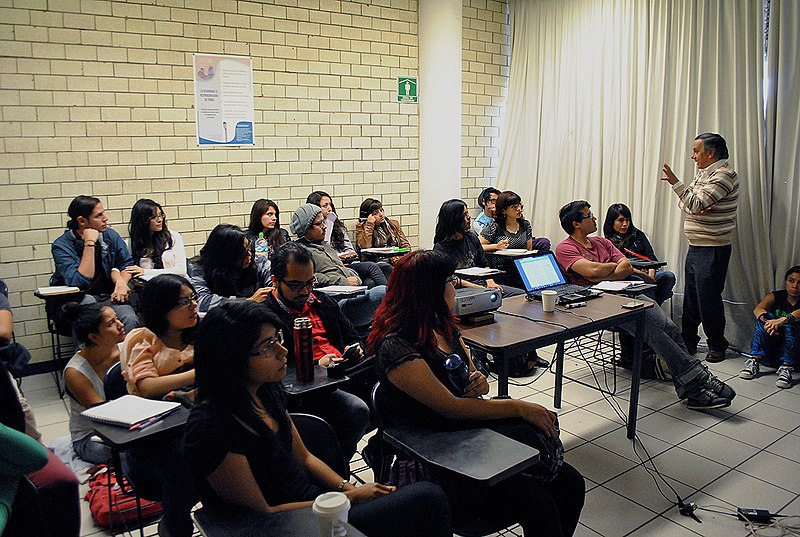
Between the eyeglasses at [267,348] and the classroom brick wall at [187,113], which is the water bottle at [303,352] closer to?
the eyeglasses at [267,348]

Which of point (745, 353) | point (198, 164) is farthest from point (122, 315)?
point (745, 353)

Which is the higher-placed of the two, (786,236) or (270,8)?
(270,8)

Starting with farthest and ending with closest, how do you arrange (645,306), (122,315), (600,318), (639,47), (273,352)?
(639,47), (122,315), (645,306), (600,318), (273,352)

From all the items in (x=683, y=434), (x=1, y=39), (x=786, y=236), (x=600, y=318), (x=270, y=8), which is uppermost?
(x=270, y=8)

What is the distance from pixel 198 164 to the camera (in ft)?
18.0

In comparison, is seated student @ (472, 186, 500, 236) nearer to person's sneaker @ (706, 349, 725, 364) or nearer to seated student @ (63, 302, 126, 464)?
person's sneaker @ (706, 349, 725, 364)

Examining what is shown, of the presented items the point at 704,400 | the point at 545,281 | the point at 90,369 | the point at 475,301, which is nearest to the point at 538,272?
the point at 545,281

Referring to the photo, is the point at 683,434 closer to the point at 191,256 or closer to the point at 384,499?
the point at 384,499

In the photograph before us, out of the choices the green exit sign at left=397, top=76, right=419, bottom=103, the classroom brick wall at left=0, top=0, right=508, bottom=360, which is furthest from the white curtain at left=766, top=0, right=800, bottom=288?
the green exit sign at left=397, top=76, right=419, bottom=103

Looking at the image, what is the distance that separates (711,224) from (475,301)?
A: 9.51ft

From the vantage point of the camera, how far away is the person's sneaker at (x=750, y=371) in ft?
15.4

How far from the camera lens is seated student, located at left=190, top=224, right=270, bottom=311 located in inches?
153

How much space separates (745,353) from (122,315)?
5.02 meters

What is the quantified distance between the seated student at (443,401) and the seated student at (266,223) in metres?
3.26
